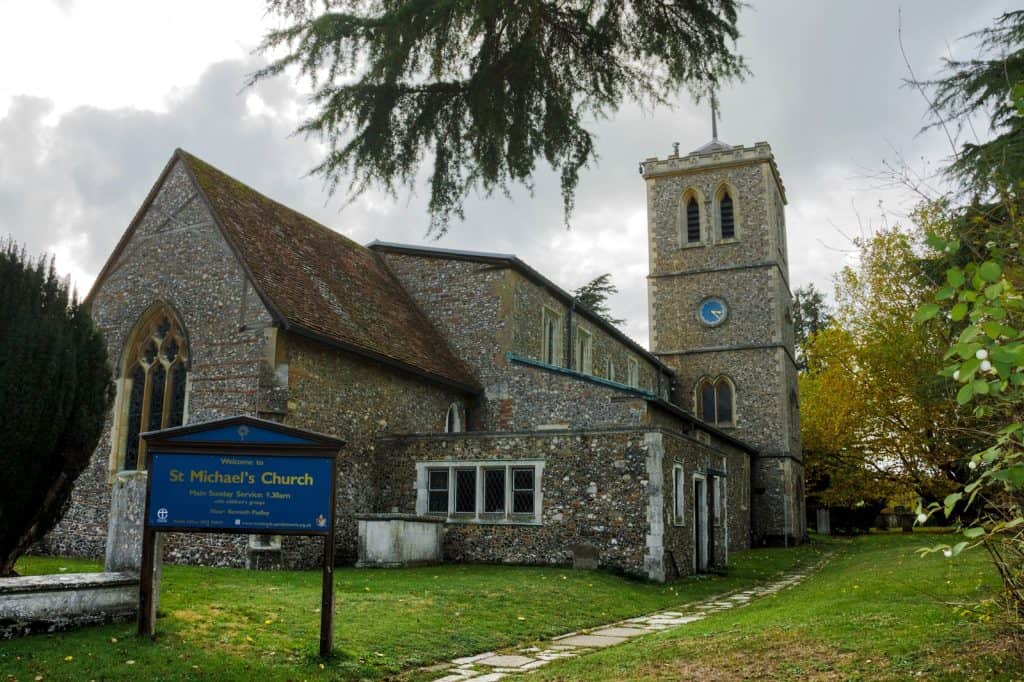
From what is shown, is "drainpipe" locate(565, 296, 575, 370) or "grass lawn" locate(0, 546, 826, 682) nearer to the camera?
"grass lawn" locate(0, 546, 826, 682)

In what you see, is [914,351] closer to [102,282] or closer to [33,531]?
[102,282]

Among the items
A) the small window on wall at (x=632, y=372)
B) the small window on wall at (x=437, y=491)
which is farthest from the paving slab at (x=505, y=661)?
the small window on wall at (x=632, y=372)

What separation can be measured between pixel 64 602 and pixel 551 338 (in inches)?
708

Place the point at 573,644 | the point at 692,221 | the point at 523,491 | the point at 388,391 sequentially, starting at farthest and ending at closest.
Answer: the point at 692,221 → the point at 388,391 → the point at 523,491 → the point at 573,644

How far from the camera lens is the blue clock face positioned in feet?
114

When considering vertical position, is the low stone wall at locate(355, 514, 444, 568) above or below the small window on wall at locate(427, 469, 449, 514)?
below

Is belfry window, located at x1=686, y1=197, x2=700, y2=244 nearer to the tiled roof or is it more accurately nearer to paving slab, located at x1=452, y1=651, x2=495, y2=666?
the tiled roof

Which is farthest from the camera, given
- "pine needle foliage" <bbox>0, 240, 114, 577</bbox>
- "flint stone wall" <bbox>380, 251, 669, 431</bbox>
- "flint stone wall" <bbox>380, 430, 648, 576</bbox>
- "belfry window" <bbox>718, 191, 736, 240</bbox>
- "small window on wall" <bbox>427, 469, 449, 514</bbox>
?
"belfry window" <bbox>718, 191, 736, 240</bbox>

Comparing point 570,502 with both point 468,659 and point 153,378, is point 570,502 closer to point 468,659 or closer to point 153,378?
point 468,659

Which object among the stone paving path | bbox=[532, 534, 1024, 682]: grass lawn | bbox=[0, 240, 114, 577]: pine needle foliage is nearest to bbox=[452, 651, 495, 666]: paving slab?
the stone paving path

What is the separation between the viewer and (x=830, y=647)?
24.7 feet

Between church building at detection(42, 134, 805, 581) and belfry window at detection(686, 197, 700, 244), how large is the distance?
46.8 ft

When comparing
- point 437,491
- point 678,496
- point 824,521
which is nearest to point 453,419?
point 437,491

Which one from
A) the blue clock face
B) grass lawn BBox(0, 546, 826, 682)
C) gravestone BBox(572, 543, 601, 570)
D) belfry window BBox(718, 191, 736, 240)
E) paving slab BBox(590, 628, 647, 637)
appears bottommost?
paving slab BBox(590, 628, 647, 637)
